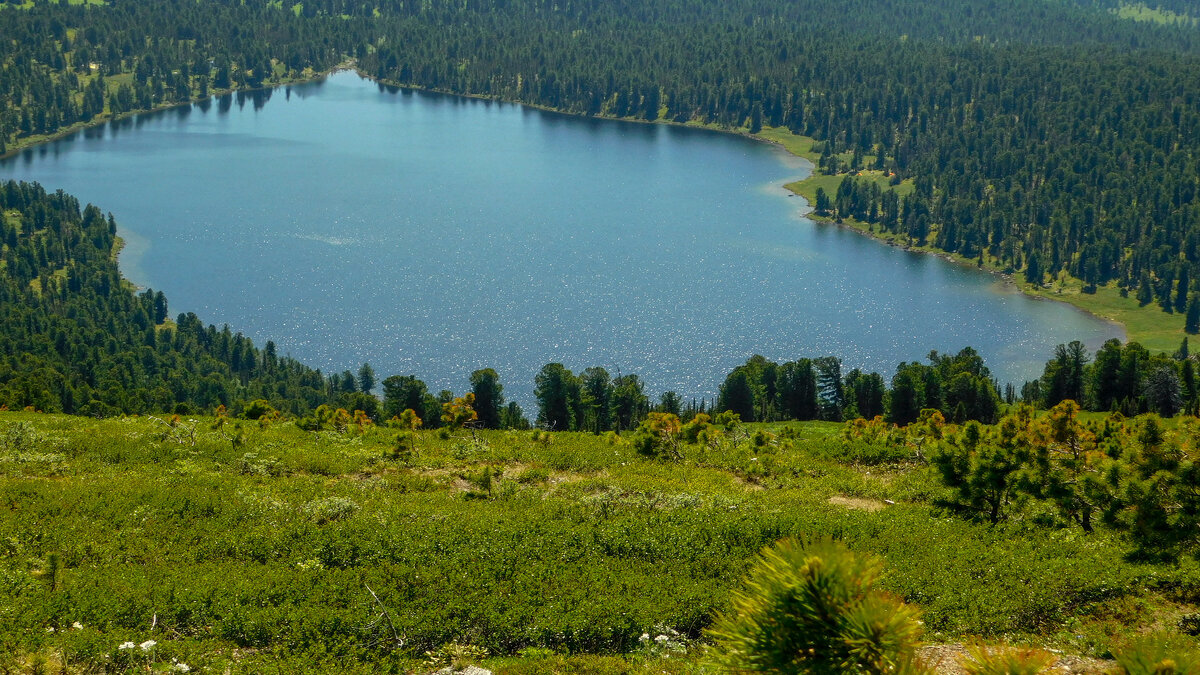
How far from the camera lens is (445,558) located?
1342 inches

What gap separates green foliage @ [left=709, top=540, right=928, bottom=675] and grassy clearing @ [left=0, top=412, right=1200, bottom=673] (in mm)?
14090

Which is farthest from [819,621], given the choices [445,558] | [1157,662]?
[445,558]

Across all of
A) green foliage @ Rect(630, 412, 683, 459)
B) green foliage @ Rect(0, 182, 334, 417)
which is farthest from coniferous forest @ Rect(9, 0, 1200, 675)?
green foliage @ Rect(0, 182, 334, 417)

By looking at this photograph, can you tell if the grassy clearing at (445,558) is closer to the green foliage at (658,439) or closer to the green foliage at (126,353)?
the green foliage at (658,439)

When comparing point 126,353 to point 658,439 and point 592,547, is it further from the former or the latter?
point 592,547

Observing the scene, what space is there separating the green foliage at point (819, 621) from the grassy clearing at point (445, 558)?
14090 millimetres

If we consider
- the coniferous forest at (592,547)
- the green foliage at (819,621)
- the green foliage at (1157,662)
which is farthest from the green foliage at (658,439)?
the green foliage at (1157,662)

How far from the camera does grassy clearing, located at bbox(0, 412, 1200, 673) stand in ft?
93.6

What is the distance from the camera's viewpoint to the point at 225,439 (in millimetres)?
49750

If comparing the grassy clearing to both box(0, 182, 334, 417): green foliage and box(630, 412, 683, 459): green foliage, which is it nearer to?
box(630, 412, 683, 459): green foliage

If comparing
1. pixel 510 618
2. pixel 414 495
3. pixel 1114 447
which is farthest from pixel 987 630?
pixel 414 495

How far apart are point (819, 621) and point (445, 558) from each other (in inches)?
903

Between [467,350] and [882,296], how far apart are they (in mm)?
77073

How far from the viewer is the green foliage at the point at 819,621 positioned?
40.3 ft
